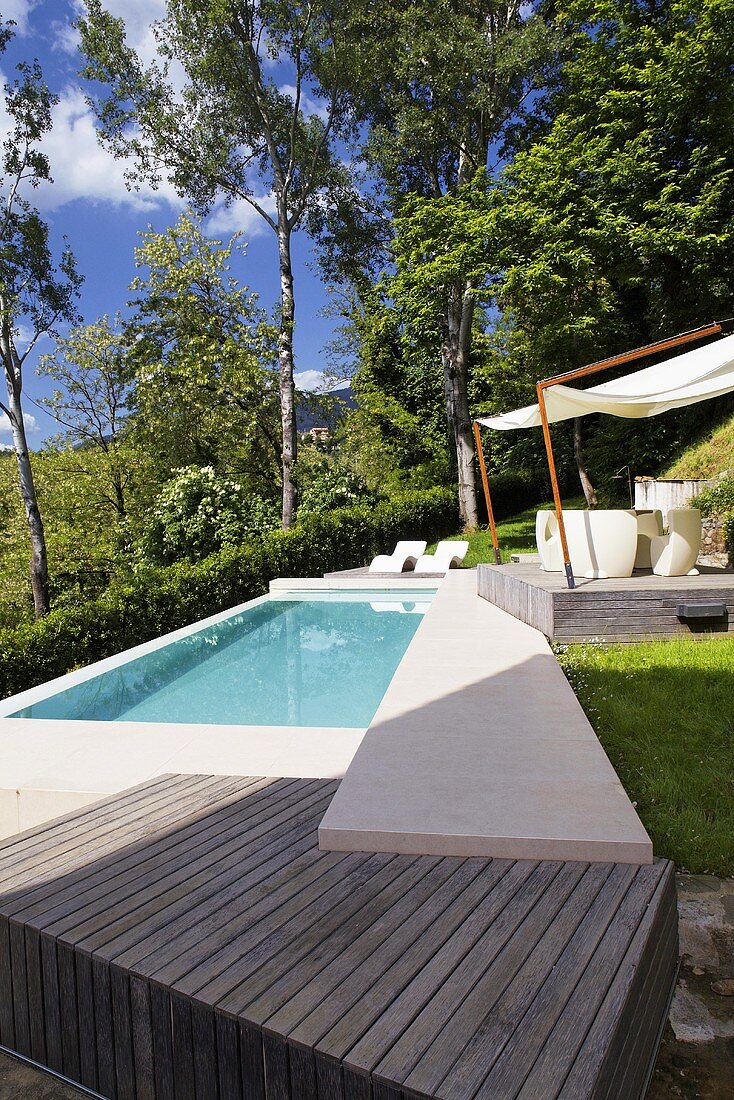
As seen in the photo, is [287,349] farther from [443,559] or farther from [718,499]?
[718,499]

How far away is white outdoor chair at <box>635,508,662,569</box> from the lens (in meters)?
8.04

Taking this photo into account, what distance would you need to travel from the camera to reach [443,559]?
12.3 meters

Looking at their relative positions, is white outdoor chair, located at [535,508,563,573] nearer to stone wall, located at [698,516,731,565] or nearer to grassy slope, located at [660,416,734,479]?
stone wall, located at [698,516,731,565]

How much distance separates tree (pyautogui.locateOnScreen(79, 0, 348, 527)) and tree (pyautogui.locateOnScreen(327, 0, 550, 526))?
1042mm

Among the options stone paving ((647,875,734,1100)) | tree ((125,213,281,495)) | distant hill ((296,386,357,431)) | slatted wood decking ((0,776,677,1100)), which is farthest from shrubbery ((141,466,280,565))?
stone paving ((647,875,734,1100))

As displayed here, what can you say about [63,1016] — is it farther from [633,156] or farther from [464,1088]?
[633,156]

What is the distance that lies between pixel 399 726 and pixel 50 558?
1697cm

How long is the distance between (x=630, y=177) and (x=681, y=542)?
10995mm

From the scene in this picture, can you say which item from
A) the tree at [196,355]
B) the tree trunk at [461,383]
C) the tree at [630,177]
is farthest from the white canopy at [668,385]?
the tree at [196,355]

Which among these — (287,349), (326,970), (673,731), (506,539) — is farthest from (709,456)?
(326,970)

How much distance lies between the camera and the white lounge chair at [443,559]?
1203 cm

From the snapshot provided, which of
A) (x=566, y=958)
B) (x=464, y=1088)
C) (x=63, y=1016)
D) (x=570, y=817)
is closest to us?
(x=464, y=1088)

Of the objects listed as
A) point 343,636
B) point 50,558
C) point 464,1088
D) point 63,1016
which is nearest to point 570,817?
point 464,1088

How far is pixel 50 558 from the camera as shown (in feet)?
60.2
